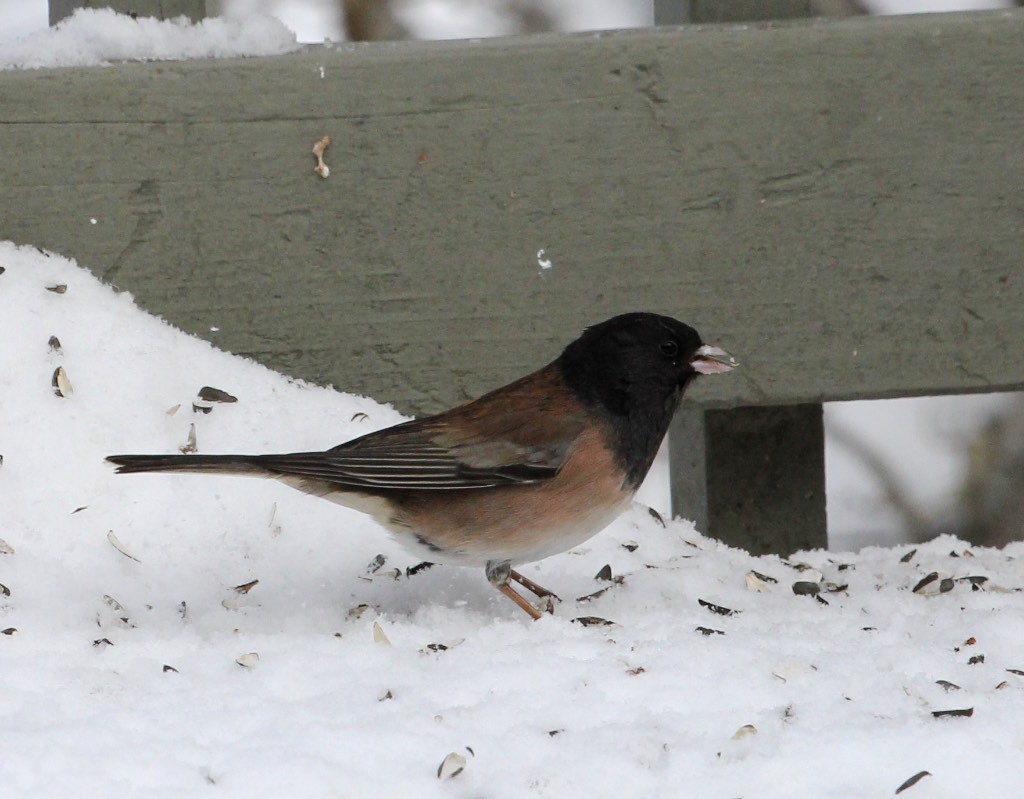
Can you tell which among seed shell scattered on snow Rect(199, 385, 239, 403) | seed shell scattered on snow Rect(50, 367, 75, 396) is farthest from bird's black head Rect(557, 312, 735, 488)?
seed shell scattered on snow Rect(50, 367, 75, 396)

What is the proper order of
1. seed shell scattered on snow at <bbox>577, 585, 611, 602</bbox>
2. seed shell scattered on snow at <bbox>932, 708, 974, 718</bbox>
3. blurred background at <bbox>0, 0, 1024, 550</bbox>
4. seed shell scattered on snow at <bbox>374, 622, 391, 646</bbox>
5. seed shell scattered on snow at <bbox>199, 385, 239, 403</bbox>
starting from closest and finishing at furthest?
seed shell scattered on snow at <bbox>932, 708, 974, 718</bbox> → seed shell scattered on snow at <bbox>374, 622, 391, 646</bbox> → seed shell scattered on snow at <bbox>577, 585, 611, 602</bbox> → seed shell scattered on snow at <bbox>199, 385, 239, 403</bbox> → blurred background at <bbox>0, 0, 1024, 550</bbox>

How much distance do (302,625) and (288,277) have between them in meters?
0.75

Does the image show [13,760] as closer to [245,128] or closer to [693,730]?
[693,730]

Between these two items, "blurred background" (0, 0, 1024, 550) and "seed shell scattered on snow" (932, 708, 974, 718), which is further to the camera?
"blurred background" (0, 0, 1024, 550)

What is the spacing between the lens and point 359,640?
2182 mm

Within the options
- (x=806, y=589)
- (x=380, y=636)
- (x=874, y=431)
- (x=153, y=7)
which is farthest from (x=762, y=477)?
(x=874, y=431)

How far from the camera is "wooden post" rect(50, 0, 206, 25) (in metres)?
2.72

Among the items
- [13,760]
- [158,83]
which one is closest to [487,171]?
[158,83]

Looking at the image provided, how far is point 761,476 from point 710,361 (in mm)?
521

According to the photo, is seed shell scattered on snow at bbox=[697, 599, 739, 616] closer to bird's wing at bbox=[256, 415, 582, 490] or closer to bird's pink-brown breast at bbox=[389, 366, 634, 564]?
bird's pink-brown breast at bbox=[389, 366, 634, 564]

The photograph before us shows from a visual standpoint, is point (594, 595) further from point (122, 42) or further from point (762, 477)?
point (122, 42)

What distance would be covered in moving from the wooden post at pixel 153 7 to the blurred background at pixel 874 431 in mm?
1854

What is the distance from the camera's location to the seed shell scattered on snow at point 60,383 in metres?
2.59

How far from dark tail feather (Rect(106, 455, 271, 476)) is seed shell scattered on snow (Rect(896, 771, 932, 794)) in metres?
1.13
